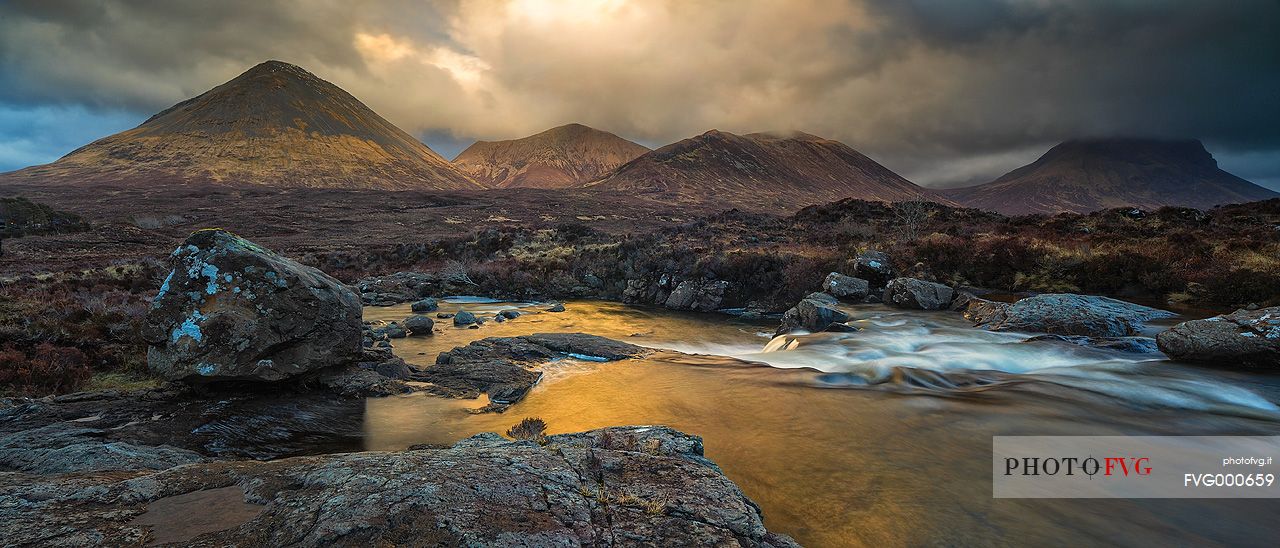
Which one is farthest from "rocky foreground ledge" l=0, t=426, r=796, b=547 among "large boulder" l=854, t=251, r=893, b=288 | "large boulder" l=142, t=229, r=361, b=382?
"large boulder" l=854, t=251, r=893, b=288

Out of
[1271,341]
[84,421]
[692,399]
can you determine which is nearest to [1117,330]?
[1271,341]

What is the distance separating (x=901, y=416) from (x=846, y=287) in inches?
533

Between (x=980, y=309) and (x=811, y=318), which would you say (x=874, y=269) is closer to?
(x=980, y=309)

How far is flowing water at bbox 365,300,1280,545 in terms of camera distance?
548cm

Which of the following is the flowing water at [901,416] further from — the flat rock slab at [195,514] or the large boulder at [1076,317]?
the flat rock slab at [195,514]

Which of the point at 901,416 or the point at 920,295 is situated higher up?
the point at 920,295

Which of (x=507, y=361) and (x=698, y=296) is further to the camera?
(x=698, y=296)

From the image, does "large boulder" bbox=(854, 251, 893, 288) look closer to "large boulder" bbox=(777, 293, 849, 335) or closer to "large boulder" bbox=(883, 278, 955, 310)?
"large boulder" bbox=(883, 278, 955, 310)

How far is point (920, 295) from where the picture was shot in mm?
19016

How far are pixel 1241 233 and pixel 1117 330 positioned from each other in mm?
15902

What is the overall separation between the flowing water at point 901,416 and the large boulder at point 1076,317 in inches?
37.2

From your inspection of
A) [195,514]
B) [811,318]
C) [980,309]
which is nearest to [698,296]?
[811,318]

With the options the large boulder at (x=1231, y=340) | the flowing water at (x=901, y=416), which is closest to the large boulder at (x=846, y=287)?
the flowing water at (x=901, y=416)

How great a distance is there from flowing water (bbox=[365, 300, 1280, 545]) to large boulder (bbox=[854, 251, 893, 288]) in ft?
21.6
